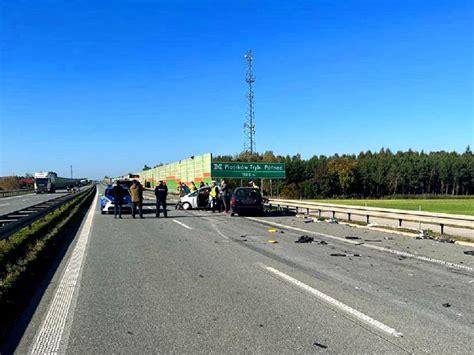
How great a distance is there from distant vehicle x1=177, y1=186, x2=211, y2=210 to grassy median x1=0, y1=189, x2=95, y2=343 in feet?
40.0

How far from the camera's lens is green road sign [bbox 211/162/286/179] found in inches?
1437

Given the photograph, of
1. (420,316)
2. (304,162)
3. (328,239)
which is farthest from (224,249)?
(304,162)

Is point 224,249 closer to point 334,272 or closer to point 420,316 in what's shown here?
point 334,272

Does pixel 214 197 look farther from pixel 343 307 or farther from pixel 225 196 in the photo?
pixel 343 307

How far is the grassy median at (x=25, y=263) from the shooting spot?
6.23m

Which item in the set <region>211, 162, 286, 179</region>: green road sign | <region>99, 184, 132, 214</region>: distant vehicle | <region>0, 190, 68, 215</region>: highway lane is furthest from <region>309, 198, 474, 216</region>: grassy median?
<region>0, 190, 68, 215</region>: highway lane

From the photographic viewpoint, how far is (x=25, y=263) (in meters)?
9.44

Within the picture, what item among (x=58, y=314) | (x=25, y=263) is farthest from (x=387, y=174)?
(x=58, y=314)

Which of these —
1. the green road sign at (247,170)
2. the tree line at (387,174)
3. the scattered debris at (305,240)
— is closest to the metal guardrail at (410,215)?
→ the scattered debris at (305,240)

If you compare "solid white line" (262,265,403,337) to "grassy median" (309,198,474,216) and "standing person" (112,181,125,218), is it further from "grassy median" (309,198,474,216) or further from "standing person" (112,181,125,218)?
"grassy median" (309,198,474,216)

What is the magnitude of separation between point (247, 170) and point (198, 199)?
9.18m

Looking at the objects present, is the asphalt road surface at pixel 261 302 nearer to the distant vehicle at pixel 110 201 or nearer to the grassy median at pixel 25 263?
the grassy median at pixel 25 263

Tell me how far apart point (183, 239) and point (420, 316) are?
902cm

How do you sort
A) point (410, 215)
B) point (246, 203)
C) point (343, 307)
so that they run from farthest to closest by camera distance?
point (246, 203) < point (410, 215) < point (343, 307)
